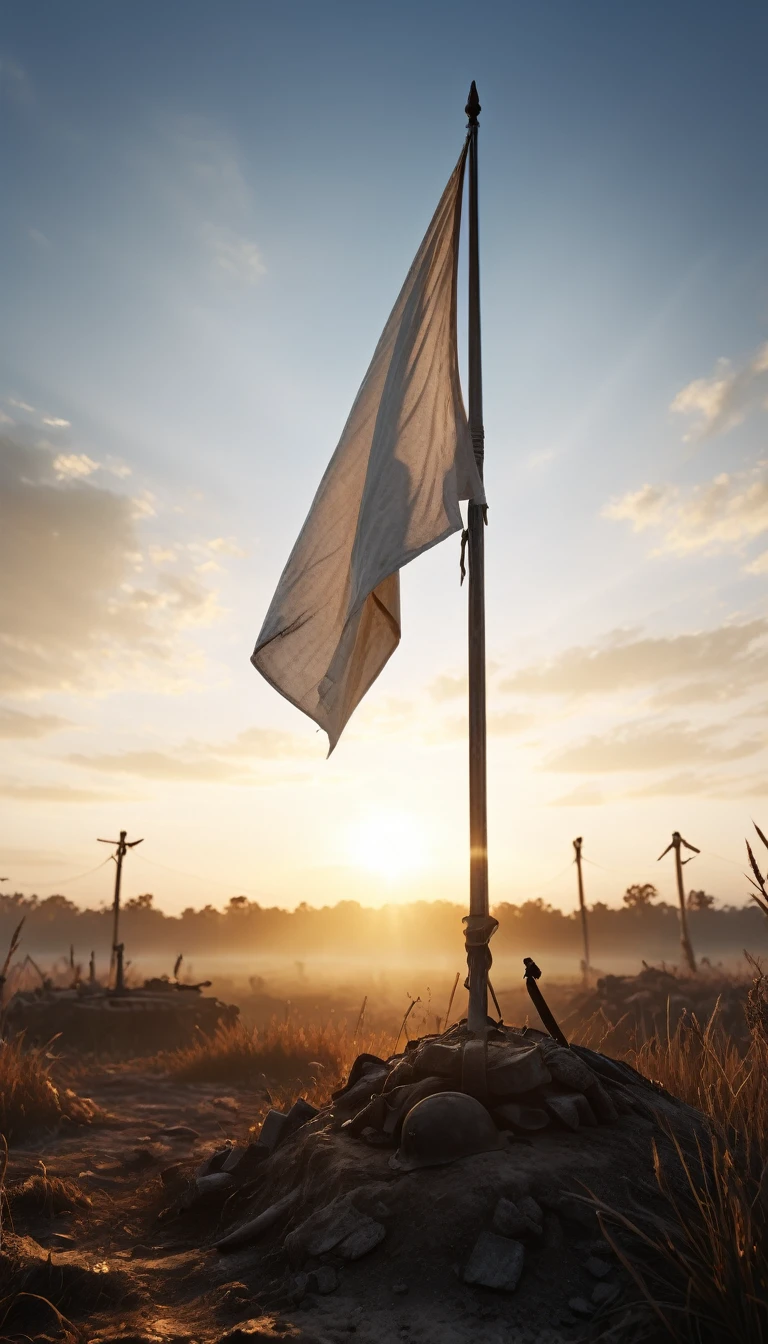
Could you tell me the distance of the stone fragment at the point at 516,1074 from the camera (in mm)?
4637

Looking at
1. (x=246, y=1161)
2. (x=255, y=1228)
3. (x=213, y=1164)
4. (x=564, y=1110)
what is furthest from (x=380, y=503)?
(x=213, y=1164)

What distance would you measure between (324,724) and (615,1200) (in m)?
2.91

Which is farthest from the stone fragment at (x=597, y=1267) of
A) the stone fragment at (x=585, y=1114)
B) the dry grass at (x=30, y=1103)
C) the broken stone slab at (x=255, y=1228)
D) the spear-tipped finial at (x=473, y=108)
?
the spear-tipped finial at (x=473, y=108)

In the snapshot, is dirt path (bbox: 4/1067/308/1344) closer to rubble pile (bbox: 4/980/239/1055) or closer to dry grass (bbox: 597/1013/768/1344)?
dry grass (bbox: 597/1013/768/1344)

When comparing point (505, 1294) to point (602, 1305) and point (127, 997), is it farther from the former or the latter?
point (127, 997)

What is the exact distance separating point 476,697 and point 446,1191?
271 centimetres

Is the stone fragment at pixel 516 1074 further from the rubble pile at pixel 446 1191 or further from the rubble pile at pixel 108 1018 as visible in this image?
the rubble pile at pixel 108 1018

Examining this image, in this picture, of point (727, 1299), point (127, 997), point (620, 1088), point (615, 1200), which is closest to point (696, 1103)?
point (620, 1088)

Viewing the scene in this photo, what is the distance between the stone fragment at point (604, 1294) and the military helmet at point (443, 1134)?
3.30 ft

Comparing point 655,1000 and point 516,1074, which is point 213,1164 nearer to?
point 516,1074

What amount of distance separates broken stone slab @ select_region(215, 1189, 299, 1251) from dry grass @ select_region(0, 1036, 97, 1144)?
459 centimetres

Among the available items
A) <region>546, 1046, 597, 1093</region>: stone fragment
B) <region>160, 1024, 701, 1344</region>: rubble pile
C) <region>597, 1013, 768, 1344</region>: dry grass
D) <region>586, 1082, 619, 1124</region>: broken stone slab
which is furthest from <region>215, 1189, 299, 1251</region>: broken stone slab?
<region>597, 1013, 768, 1344</region>: dry grass

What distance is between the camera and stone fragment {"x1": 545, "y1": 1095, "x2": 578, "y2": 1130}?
14.8ft

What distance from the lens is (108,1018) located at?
16.8 m
